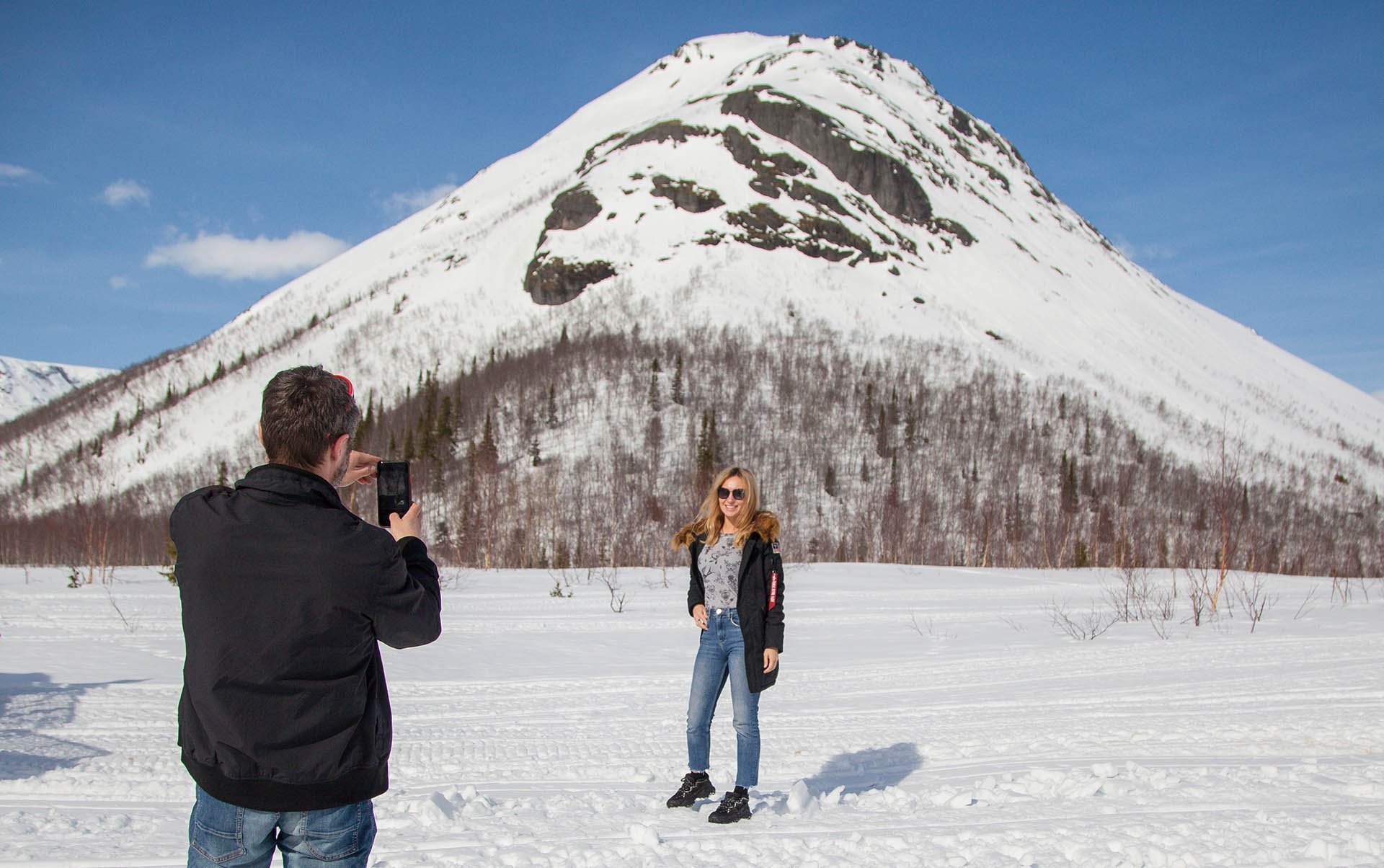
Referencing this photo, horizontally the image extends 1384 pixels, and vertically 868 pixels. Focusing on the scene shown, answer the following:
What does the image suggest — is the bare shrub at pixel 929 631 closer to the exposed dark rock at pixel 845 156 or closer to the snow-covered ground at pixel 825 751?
the snow-covered ground at pixel 825 751

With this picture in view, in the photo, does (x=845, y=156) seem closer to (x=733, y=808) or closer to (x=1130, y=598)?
(x=1130, y=598)

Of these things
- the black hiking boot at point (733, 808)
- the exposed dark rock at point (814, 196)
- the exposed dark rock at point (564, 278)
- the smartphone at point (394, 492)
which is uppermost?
the exposed dark rock at point (814, 196)

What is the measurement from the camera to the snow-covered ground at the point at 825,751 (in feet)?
15.1

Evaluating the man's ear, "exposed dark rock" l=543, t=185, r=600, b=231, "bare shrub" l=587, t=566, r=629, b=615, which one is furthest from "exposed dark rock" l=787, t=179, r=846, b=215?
the man's ear

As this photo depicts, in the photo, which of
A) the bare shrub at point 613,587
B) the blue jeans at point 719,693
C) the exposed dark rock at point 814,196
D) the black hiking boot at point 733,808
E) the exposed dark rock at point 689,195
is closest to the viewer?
the black hiking boot at point 733,808

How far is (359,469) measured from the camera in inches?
103

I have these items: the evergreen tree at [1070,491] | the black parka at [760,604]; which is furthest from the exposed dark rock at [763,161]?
the black parka at [760,604]

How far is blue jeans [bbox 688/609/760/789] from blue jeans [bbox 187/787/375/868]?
299 centimetres

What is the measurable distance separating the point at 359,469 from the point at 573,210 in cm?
9418

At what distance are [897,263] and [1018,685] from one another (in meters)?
87.5

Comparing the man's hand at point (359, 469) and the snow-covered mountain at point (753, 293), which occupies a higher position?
the snow-covered mountain at point (753, 293)

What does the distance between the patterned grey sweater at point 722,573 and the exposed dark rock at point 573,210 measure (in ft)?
296

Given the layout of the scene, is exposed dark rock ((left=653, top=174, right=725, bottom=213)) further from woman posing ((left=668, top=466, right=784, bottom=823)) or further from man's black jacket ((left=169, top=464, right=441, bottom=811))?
man's black jacket ((left=169, top=464, right=441, bottom=811))

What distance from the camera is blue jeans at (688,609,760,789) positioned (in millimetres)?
5086
